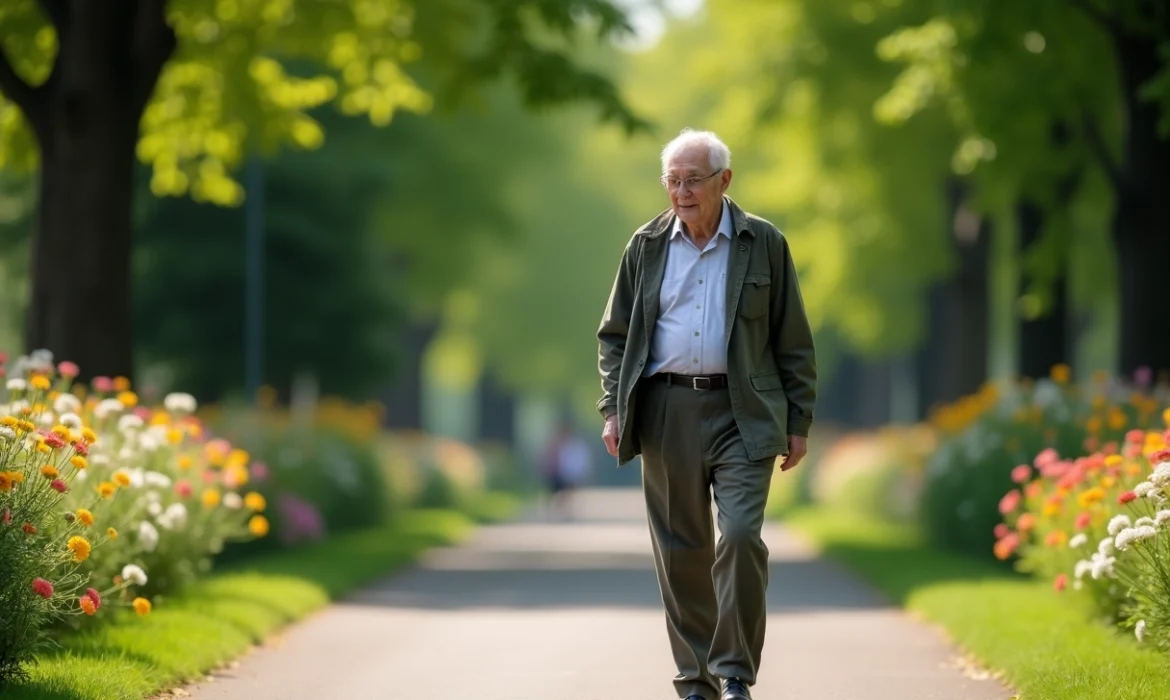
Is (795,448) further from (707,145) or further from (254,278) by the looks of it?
(254,278)

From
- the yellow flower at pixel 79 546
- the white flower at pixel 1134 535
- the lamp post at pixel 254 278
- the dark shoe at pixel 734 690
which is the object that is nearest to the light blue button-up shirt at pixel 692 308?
the dark shoe at pixel 734 690

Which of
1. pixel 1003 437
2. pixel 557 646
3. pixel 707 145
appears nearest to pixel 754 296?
pixel 707 145

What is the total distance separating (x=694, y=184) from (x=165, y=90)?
46.5 feet

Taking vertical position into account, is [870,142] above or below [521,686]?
above

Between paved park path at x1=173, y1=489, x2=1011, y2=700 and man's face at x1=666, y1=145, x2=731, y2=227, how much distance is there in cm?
262

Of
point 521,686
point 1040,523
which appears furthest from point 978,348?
point 521,686

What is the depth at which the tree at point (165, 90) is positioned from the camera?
1703 centimetres

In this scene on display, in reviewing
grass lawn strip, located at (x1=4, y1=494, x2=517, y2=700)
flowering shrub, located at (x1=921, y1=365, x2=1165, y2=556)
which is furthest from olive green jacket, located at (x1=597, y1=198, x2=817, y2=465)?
flowering shrub, located at (x1=921, y1=365, x2=1165, y2=556)

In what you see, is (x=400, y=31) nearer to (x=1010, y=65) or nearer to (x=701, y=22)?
(x=1010, y=65)

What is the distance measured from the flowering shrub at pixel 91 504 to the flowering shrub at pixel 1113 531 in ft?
14.6

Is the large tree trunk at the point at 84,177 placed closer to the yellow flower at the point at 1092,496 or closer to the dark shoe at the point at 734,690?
the yellow flower at the point at 1092,496

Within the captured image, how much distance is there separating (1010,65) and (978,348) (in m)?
9.75

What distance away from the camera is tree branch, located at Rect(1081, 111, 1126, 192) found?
62.6 feet

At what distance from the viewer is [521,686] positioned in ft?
34.9
